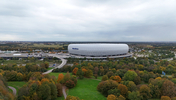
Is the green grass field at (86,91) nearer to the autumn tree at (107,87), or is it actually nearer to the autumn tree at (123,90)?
the autumn tree at (107,87)

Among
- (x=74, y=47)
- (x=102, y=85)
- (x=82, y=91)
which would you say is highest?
(x=74, y=47)

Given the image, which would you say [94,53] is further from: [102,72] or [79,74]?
[79,74]

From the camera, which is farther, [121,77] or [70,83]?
[121,77]

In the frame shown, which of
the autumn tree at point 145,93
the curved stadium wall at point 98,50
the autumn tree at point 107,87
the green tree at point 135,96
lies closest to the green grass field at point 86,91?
the autumn tree at point 107,87

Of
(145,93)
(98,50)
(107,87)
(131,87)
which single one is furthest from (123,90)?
(98,50)

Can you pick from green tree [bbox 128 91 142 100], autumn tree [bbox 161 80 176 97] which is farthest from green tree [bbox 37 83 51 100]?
autumn tree [bbox 161 80 176 97]

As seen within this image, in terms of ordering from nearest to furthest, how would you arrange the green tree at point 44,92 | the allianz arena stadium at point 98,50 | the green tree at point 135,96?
1. the green tree at point 44,92
2. the green tree at point 135,96
3. the allianz arena stadium at point 98,50

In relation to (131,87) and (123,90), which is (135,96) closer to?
(123,90)

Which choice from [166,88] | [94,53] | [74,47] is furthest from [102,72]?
[74,47]
